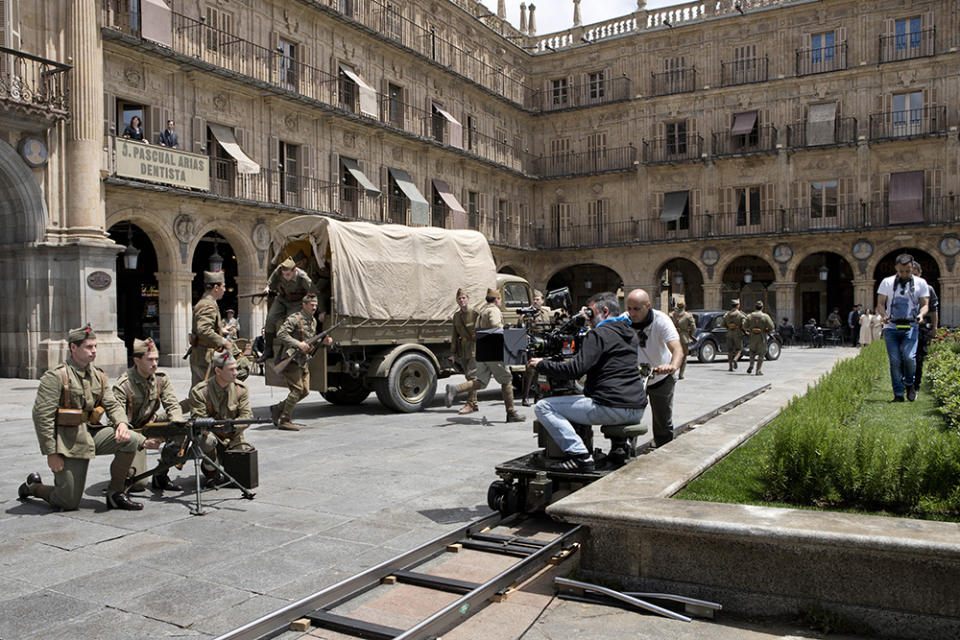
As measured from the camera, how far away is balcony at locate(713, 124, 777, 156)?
32.8 m

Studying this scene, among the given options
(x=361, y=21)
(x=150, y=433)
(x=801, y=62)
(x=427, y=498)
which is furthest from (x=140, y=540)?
(x=801, y=62)

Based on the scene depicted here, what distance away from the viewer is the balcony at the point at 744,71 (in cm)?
3291

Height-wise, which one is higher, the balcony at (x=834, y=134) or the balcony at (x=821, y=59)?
the balcony at (x=821, y=59)

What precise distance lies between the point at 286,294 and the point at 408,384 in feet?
7.43

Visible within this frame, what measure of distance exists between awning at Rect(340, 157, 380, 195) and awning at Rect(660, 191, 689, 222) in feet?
46.5

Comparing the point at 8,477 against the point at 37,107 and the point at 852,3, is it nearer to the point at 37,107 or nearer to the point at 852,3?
the point at 37,107

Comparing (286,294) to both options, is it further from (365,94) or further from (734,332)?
(365,94)

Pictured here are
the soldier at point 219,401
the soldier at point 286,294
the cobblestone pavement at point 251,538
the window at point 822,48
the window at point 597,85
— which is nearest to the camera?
the cobblestone pavement at point 251,538

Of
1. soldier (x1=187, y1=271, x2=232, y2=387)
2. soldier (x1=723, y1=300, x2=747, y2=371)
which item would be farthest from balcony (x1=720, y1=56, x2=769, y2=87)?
soldier (x1=187, y1=271, x2=232, y2=387)

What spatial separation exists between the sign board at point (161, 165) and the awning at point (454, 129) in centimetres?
1181

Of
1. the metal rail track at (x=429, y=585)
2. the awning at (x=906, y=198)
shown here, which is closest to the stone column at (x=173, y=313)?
the metal rail track at (x=429, y=585)

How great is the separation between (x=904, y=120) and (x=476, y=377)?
27.6 meters

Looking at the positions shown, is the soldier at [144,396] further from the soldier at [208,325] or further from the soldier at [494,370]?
the soldier at [494,370]

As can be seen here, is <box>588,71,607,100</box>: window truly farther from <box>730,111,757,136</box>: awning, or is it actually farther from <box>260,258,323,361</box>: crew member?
<box>260,258,323,361</box>: crew member
